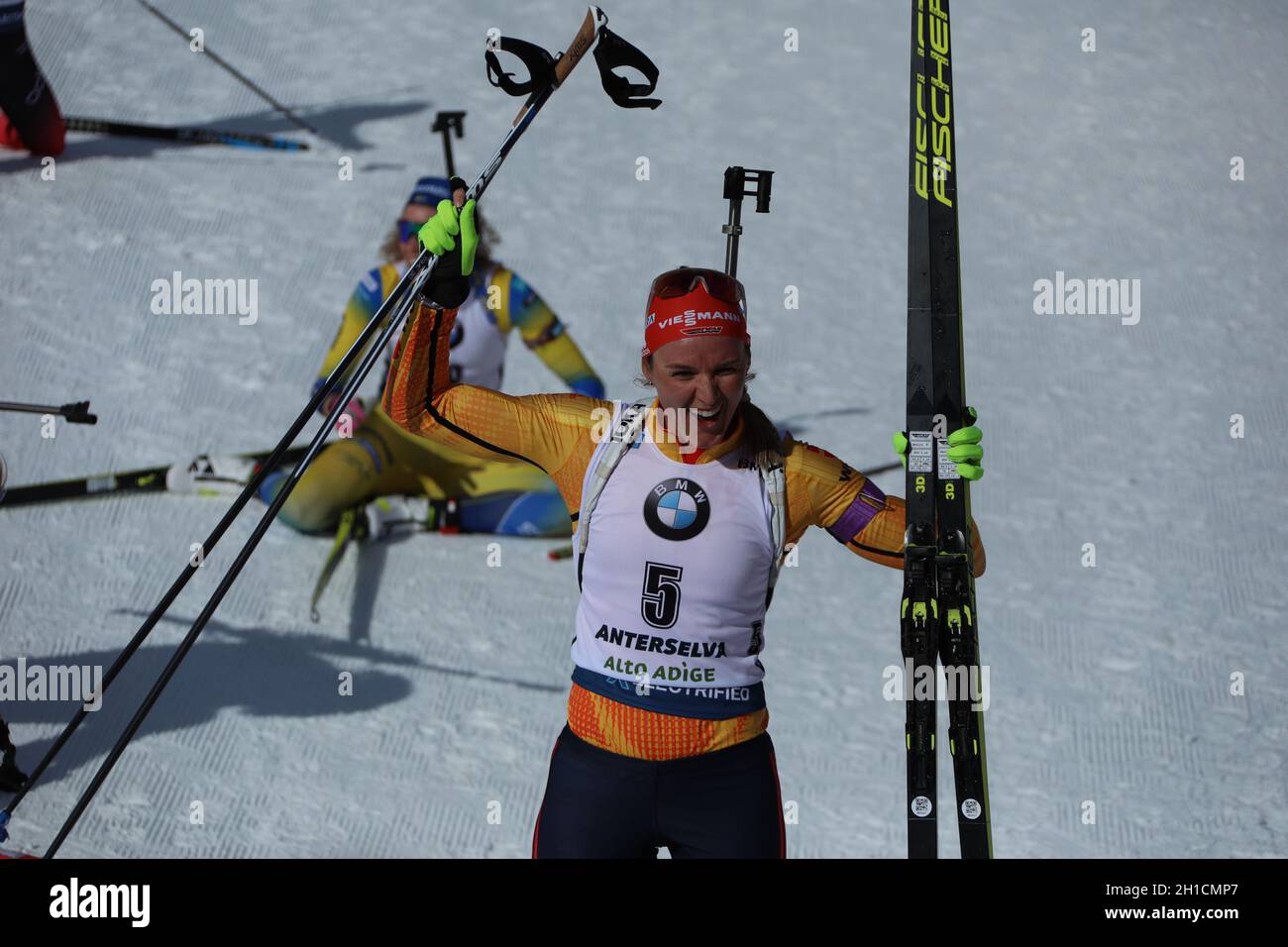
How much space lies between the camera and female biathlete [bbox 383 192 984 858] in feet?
9.18

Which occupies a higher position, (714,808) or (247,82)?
(247,82)

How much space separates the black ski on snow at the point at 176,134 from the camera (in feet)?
28.7

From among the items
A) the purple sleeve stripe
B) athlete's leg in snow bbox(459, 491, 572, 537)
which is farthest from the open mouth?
athlete's leg in snow bbox(459, 491, 572, 537)

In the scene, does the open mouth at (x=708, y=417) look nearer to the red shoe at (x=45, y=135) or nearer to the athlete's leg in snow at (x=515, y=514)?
the athlete's leg in snow at (x=515, y=514)

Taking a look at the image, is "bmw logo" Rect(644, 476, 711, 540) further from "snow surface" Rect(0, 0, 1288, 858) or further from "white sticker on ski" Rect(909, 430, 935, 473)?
"snow surface" Rect(0, 0, 1288, 858)

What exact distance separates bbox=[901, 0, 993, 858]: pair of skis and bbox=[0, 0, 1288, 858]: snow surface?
5.38ft

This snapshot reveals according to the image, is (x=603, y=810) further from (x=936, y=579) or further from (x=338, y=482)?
(x=338, y=482)

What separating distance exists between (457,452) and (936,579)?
340cm

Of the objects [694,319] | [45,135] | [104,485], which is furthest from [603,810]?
[45,135]

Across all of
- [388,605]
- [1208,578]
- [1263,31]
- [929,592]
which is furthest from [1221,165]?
[929,592]

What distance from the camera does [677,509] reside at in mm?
2814

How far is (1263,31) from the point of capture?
10844mm

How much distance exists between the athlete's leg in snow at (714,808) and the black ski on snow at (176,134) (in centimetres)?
704
